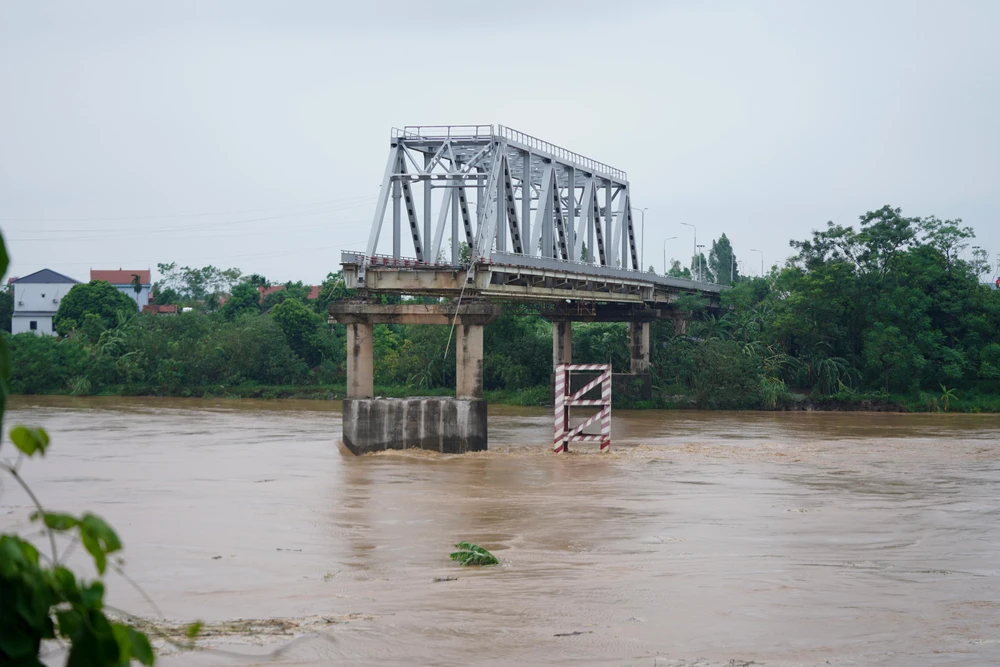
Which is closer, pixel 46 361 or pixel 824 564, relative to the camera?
pixel 824 564

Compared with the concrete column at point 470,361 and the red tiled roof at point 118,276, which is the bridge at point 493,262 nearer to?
the concrete column at point 470,361

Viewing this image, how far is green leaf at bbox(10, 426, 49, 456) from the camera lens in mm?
2672

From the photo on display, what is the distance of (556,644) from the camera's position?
8680 millimetres

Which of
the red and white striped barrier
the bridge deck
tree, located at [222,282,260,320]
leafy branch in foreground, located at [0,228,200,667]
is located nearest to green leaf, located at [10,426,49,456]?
leafy branch in foreground, located at [0,228,200,667]

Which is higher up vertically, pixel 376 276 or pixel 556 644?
pixel 376 276

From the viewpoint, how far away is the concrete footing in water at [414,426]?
31.0m

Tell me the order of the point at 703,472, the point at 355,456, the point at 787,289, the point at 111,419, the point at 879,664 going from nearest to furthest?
1. the point at 879,664
2. the point at 703,472
3. the point at 355,456
4. the point at 111,419
5. the point at 787,289

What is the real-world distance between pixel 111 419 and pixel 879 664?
135 feet

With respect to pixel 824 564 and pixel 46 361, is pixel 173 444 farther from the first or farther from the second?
pixel 46 361

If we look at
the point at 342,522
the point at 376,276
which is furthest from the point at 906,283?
the point at 342,522

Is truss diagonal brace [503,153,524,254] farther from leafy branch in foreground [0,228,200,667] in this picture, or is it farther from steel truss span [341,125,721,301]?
leafy branch in foreground [0,228,200,667]

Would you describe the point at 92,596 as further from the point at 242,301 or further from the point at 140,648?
the point at 242,301

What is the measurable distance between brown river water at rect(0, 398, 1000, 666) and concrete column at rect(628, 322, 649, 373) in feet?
104

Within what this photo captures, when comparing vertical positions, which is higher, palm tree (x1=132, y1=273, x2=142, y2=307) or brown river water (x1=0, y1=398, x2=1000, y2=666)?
palm tree (x1=132, y1=273, x2=142, y2=307)
